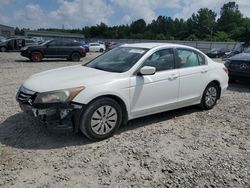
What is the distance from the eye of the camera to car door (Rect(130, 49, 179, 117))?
16.3 feet

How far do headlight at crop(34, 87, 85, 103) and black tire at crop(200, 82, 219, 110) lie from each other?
10.5 feet

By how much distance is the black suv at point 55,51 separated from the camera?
18312 mm

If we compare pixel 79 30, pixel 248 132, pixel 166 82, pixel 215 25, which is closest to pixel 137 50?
pixel 166 82

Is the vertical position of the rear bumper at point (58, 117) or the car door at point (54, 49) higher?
the car door at point (54, 49)

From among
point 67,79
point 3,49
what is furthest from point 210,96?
point 3,49

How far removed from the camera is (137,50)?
546 centimetres

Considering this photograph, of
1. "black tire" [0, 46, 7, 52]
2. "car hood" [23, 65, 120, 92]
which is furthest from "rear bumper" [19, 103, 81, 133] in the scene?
"black tire" [0, 46, 7, 52]

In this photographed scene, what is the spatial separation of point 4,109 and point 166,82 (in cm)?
350

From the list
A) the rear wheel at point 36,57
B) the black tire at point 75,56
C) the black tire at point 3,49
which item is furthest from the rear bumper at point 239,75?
the black tire at point 3,49

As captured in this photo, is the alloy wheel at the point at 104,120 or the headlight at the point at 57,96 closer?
the headlight at the point at 57,96

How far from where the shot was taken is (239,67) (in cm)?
A: 935

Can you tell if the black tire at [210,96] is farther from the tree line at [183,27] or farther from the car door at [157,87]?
the tree line at [183,27]

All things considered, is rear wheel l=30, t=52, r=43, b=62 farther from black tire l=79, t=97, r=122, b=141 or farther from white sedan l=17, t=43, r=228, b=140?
black tire l=79, t=97, r=122, b=141

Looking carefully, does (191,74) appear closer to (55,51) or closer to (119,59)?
(119,59)
